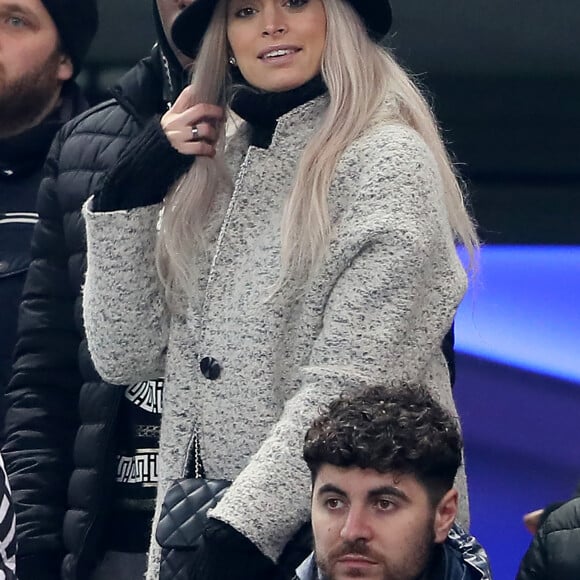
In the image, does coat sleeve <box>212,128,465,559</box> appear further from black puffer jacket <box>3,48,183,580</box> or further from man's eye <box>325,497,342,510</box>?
black puffer jacket <box>3,48,183,580</box>

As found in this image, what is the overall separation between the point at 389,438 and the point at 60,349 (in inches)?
42.8

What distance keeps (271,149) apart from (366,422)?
1.85 ft

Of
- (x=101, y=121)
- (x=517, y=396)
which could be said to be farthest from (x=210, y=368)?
(x=517, y=396)

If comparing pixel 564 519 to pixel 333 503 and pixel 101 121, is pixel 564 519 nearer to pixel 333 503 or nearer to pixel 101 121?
pixel 333 503

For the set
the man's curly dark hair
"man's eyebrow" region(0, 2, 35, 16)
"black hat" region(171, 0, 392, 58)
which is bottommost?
the man's curly dark hair

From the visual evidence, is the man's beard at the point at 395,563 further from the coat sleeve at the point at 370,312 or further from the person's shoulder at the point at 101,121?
the person's shoulder at the point at 101,121

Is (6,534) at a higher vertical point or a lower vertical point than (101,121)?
lower

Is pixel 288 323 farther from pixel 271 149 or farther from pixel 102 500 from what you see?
pixel 102 500

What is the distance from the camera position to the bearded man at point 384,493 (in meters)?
2.68

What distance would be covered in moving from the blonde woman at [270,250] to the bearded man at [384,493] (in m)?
0.10

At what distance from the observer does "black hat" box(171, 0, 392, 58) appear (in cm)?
314

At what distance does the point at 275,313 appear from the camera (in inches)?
116

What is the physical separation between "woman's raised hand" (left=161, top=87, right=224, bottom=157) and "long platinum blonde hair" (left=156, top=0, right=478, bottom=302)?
0.14 feet

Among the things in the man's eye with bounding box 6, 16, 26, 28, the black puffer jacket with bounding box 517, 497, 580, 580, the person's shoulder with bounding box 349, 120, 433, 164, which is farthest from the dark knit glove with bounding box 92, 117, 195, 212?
the man's eye with bounding box 6, 16, 26, 28
